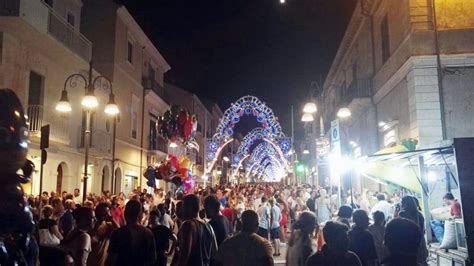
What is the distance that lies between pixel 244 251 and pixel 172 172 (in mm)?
10656

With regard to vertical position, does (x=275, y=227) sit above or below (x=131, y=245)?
below

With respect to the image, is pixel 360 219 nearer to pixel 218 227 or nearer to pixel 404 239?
pixel 404 239

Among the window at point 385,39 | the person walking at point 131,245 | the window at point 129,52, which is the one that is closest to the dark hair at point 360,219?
the person walking at point 131,245

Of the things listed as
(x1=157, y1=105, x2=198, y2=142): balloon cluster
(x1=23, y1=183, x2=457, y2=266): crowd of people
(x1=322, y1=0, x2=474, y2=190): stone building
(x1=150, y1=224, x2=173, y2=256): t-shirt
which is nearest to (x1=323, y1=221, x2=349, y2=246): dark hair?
(x1=23, y1=183, x2=457, y2=266): crowd of people

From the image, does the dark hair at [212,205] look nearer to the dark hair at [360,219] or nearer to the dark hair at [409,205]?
the dark hair at [360,219]

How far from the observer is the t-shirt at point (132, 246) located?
203 inches

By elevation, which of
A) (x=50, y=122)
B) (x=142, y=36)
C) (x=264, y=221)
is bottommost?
(x=264, y=221)

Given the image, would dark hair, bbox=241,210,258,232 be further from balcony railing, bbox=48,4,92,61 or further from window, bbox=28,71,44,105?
window, bbox=28,71,44,105

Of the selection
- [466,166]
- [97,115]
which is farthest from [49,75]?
[466,166]

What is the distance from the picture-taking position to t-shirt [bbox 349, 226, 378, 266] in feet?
20.2

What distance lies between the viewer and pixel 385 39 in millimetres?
20766

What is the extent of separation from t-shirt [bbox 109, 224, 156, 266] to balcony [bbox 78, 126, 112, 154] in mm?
17498

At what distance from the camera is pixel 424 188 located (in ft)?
32.9

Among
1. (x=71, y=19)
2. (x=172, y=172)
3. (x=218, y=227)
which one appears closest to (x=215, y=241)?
(x=218, y=227)
